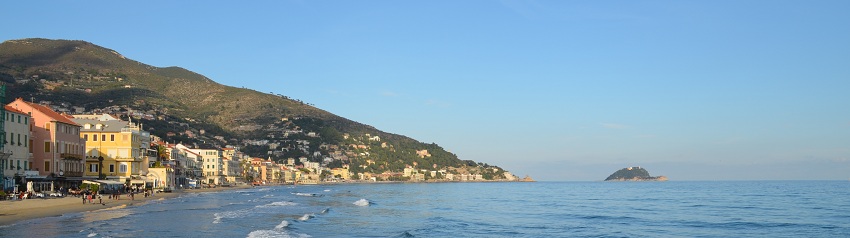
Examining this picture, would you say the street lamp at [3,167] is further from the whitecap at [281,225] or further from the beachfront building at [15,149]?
the whitecap at [281,225]

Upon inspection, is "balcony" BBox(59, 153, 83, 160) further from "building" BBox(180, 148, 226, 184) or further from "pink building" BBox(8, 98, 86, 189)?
"building" BBox(180, 148, 226, 184)

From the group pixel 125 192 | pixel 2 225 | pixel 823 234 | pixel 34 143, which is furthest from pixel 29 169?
pixel 823 234

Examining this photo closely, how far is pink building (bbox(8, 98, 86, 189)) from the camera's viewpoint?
69875 mm

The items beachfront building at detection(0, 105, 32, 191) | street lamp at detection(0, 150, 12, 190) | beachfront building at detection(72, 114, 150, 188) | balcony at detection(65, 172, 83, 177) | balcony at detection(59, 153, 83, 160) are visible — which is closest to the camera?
street lamp at detection(0, 150, 12, 190)

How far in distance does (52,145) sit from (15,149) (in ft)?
26.9

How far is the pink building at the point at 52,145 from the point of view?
69875mm

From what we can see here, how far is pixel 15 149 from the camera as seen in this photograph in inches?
2469

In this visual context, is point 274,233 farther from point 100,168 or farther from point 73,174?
point 100,168

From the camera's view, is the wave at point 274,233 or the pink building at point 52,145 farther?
the pink building at point 52,145

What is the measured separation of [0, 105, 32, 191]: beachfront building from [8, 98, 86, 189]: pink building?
10.8 feet

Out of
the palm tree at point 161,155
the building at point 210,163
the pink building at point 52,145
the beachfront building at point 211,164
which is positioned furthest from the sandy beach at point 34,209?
the building at point 210,163

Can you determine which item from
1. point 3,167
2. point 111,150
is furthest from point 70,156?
point 3,167

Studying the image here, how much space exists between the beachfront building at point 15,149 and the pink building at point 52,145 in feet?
10.8

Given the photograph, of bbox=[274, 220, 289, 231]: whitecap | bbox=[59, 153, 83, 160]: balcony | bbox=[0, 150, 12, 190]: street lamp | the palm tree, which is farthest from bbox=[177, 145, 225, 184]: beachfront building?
bbox=[274, 220, 289, 231]: whitecap
